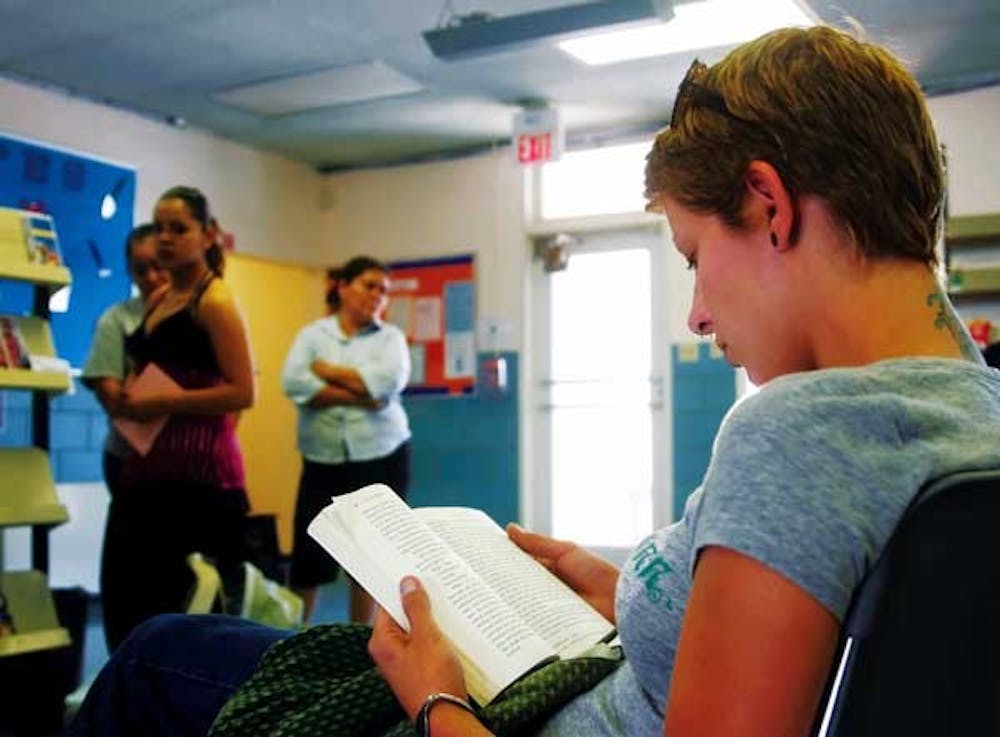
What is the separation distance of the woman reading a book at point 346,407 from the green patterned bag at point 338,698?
8.96 feet

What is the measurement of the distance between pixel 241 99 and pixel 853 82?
4900mm

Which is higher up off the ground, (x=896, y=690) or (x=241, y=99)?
(x=241, y=99)

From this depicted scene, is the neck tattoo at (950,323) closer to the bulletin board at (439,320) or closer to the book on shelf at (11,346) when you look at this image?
the book on shelf at (11,346)

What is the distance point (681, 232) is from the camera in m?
0.82

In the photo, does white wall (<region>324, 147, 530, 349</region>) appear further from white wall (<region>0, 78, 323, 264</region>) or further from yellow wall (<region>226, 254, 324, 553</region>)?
yellow wall (<region>226, 254, 324, 553</region>)

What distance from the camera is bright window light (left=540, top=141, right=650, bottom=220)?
5.78 meters

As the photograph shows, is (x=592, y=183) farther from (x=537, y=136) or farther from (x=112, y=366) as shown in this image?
(x=112, y=366)

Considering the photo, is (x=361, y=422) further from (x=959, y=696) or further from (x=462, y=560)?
(x=959, y=696)

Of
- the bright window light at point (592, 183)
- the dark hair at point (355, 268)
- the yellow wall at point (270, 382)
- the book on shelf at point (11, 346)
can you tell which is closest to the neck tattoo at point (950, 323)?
the book on shelf at point (11, 346)

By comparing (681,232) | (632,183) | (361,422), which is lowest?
(361,422)

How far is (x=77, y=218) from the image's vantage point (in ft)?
16.3

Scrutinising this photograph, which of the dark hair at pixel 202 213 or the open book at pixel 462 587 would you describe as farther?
the dark hair at pixel 202 213

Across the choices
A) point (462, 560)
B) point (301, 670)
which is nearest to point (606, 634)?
point (462, 560)

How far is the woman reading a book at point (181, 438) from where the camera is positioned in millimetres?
2389
